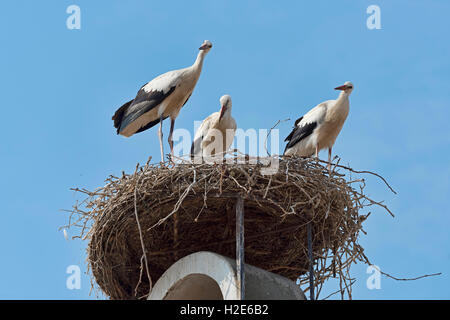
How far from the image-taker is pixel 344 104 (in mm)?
11875

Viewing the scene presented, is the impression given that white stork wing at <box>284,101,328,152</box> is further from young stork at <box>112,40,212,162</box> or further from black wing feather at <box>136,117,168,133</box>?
black wing feather at <box>136,117,168,133</box>

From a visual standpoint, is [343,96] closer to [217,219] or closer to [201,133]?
[201,133]

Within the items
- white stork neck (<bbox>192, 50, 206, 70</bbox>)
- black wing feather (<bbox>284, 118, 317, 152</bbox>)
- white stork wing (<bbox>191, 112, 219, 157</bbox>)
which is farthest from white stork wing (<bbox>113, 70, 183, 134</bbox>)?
black wing feather (<bbox>284, 118, 317, 152</bbox>)

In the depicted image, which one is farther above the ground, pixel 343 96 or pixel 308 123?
pixel 343 96

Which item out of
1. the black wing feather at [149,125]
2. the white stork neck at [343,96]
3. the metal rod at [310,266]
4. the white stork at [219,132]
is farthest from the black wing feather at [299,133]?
the metal rod at [310,266]

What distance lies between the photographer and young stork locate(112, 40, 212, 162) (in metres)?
11.0

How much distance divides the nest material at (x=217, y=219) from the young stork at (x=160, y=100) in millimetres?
1781

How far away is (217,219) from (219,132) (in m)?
1.90

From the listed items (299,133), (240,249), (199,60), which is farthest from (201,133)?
(240,249)

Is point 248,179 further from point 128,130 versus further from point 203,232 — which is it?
point 128,130

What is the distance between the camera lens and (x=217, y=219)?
9.41 m

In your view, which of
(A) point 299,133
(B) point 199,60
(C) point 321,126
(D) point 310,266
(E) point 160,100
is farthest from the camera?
(A) point 299,133
